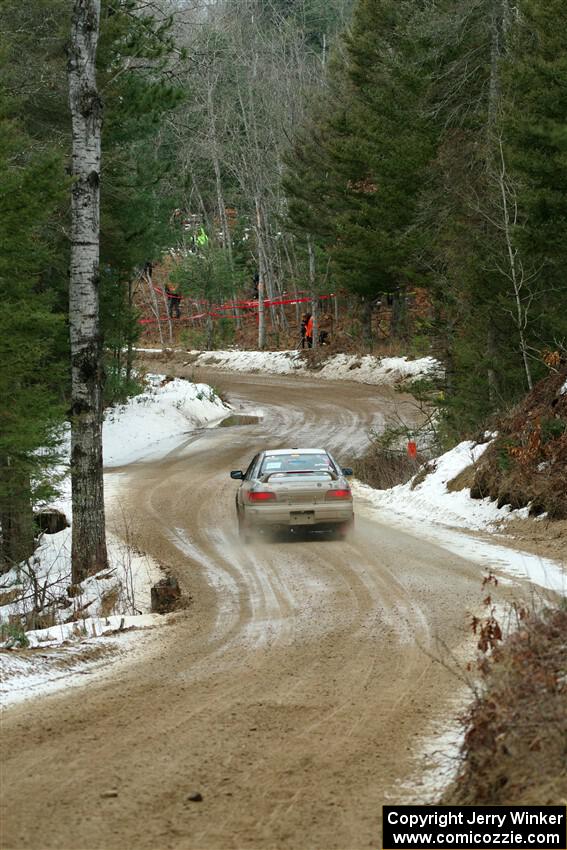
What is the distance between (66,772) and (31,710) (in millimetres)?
1390

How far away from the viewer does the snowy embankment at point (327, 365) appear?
1687 inches

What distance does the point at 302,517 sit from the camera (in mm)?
15930

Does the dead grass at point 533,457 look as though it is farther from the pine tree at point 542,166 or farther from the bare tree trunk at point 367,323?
the bare tree trunk at point 367,323

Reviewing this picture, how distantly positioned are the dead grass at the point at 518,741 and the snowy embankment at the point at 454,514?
5922 mm

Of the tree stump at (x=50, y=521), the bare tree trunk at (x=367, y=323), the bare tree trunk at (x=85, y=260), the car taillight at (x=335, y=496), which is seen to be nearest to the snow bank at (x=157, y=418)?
the tree stump at (x=50, y=521)

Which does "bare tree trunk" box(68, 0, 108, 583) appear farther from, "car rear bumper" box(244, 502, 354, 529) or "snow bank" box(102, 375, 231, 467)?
"snow bank" box(102, 375, 231, 467)

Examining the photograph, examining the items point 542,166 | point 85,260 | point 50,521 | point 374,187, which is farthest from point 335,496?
point 374,187

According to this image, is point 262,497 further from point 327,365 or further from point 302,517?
point 327,365

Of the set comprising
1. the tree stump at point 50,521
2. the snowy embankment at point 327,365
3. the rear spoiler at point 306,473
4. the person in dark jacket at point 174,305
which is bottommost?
the tree stump at point 50,521

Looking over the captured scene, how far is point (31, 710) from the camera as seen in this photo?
7215 millimetres

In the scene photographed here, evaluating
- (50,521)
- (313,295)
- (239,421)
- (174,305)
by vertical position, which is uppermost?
(174,305)

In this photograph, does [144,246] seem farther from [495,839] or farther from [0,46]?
[495,839]

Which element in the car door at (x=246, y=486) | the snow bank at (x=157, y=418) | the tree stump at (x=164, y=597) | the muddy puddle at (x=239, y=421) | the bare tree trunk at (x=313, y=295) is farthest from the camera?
the bare tree trunk at (x=313, y=295)

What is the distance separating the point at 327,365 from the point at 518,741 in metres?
44.3
